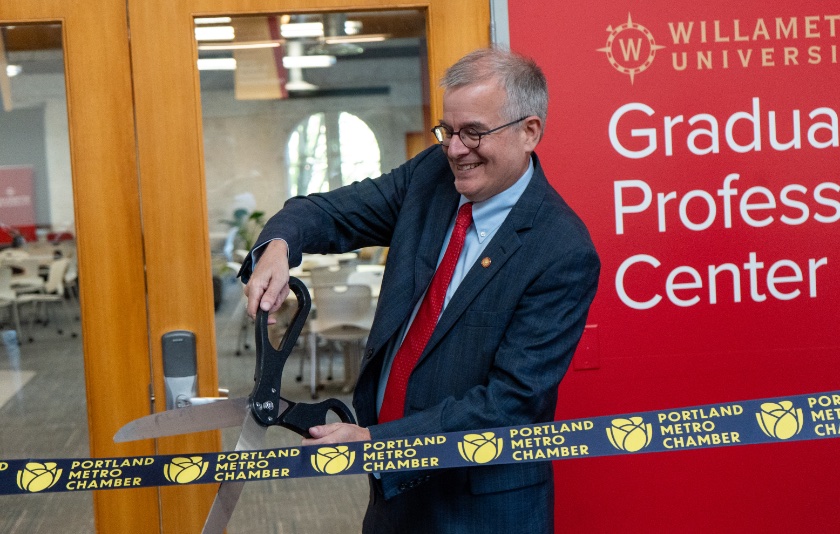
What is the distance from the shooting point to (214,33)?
2750 mm

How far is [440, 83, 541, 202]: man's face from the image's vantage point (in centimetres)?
190

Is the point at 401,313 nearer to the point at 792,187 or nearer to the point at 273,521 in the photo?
the point at 273,521

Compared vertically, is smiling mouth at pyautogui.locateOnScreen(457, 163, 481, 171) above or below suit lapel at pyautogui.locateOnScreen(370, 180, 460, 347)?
above

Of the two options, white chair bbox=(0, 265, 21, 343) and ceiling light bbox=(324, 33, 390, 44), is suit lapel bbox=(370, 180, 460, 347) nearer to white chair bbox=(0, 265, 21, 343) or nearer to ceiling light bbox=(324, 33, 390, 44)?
ceiling light bbox=(324, 33, 390, 44)

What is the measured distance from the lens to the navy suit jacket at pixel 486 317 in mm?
1874

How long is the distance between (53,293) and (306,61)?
97 centimetres

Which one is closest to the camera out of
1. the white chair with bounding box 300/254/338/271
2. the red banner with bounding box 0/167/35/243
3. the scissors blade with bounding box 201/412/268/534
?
the scissors blade with bounding box 201/412/268/534

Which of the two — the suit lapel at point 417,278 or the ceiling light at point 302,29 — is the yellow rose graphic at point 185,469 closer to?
the suit lapel at point 417,278

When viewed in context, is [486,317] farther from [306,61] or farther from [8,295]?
[8,295]

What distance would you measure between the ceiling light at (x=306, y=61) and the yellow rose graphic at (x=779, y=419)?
152cm

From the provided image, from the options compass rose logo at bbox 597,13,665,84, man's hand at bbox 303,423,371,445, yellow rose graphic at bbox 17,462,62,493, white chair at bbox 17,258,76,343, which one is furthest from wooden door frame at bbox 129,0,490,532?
man's hand at bbox 303,423,371,445

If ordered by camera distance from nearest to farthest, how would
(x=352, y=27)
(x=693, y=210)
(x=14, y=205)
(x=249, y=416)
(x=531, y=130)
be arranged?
(x=249, y=416)
(x=531, y=130)
(x=14, y=205)
(x=352, y=27)
(x=693, y=210)

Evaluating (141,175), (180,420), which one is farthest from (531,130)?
(141,175)

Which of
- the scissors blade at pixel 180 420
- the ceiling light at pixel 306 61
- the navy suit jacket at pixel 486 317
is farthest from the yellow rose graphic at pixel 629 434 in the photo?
the ceiling light at pixel 306 61
